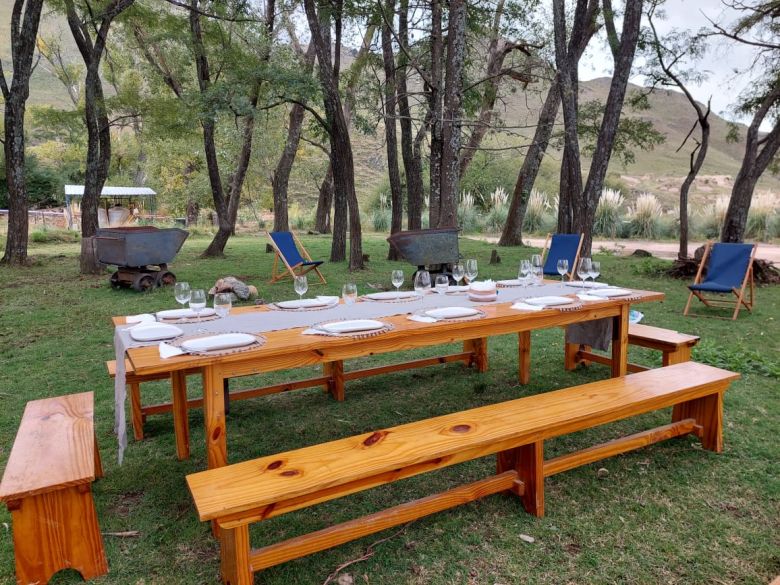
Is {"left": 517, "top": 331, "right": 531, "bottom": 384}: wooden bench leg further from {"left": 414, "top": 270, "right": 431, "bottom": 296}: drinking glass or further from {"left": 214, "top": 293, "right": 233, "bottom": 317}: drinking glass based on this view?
{"left": 214, "top": 293, "right": 233, "bottom": 317}: drinking glass

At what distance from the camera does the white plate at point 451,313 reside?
2422 millimetres

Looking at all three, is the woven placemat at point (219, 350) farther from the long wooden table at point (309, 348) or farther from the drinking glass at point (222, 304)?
the drinking glass at point (222, 304)

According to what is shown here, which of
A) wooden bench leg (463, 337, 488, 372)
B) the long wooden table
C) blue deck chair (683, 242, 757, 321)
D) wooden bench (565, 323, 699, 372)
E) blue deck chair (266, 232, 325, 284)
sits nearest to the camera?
the long wooden table

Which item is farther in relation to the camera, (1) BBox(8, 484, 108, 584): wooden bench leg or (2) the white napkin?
(2) the white napkin

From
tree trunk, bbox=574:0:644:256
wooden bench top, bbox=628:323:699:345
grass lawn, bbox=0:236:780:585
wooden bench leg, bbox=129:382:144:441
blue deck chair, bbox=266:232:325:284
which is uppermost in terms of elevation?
tree trunk, bbox=574:0:644:256

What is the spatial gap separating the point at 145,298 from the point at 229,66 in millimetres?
5054

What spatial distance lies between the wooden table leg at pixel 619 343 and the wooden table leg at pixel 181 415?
2303 millimetres

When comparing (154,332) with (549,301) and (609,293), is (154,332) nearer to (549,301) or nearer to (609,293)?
(549,301)

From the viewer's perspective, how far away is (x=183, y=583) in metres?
1.77

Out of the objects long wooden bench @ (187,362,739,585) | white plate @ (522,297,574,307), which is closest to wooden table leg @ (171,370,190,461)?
long wooden bench @ (187,362,739,585)

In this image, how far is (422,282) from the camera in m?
2.99

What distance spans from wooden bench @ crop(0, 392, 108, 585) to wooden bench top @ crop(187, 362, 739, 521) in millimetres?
400

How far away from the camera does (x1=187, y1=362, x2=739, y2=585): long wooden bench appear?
63.1 inches

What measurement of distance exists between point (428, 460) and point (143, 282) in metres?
5.88
